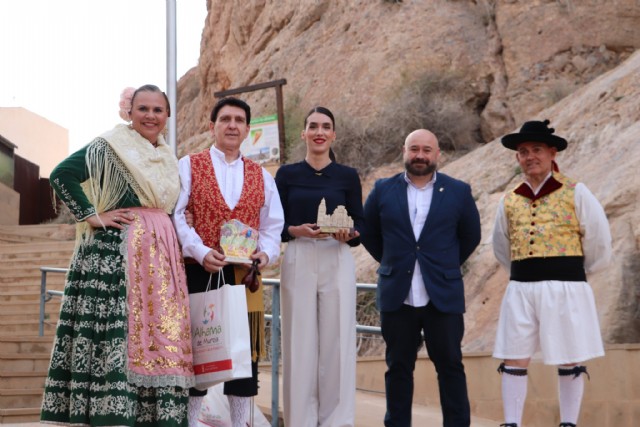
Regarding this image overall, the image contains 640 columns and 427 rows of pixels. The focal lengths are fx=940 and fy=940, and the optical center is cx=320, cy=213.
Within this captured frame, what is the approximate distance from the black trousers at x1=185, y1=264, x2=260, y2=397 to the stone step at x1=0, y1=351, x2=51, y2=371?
14.5 ft

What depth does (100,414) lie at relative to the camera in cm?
511

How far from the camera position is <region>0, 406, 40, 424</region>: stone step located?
7.93 meters

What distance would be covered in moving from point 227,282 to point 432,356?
1.41m

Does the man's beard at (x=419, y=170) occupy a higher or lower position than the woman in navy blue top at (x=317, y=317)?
higher

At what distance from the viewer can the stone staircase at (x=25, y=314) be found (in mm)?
8781

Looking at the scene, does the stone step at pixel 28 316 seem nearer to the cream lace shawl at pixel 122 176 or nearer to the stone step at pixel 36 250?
Answer: the stone step at pixel 36 250

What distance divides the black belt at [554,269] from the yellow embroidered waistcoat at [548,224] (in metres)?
0.03

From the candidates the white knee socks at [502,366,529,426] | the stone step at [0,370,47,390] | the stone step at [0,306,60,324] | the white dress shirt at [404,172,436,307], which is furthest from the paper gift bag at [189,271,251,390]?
the stone step at [0,306,60,324]

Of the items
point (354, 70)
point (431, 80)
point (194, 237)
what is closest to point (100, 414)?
point (194, 237)

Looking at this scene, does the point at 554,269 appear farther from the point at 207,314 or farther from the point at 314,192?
the point at 207,314

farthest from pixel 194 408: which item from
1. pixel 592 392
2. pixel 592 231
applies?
pixel 592 392

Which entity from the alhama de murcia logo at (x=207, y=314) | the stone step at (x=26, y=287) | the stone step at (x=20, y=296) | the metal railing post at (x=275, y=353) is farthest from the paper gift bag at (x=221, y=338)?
the stone step at (x=26, y=287)

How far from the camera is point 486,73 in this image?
728 inches

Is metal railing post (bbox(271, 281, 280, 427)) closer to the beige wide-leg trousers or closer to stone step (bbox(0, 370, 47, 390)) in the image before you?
the beige wide-leg trousers
